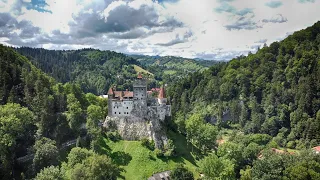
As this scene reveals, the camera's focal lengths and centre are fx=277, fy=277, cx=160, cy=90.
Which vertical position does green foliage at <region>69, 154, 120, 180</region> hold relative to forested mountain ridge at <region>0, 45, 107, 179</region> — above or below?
below

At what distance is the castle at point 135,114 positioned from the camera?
73.0 meters

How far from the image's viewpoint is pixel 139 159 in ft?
217

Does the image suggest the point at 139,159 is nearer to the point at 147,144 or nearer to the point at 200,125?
the point at 147,144

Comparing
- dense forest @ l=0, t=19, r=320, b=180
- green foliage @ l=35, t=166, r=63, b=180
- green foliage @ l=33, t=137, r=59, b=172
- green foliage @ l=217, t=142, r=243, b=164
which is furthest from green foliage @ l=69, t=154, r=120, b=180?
green foliage @ l=217, t=142, r=243, b=164

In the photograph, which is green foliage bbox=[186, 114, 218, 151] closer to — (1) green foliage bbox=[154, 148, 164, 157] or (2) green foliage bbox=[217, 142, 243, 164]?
(2) green foliage bbox=[217, 142, 243, 164]

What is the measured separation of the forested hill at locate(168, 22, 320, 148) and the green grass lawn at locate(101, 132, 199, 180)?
1348 centimetres

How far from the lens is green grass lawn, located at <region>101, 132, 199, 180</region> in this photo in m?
63.6

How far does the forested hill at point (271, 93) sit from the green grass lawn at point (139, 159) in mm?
13483

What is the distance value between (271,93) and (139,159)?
67505mm

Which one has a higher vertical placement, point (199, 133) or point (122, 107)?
point (122, 107)

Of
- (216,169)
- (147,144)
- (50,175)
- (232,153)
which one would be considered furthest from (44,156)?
(232,153)

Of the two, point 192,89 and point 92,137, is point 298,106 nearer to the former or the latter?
point 192,89

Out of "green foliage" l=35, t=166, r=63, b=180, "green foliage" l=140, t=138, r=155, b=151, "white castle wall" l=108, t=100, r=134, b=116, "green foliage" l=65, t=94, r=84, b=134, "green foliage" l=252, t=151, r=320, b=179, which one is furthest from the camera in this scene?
"white castle wall" l=108, t=100, r=134, b=116

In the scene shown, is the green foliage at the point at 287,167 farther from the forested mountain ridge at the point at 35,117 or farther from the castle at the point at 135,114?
the forested mountain ridge at the point at 35,117
